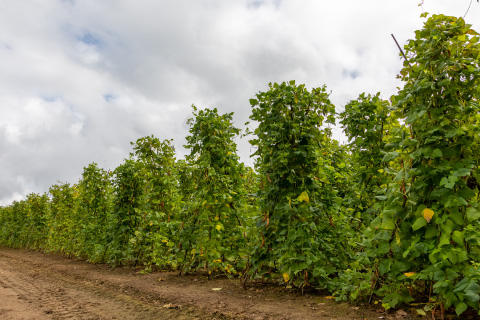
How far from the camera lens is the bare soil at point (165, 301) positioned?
11.0 ft

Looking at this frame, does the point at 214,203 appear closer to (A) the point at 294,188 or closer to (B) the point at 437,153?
(A) the point at 294,188

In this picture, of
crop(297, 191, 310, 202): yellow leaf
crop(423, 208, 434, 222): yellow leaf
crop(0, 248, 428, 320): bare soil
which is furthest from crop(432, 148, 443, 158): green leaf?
crop(297, 191, 310, 202): yellow leaf

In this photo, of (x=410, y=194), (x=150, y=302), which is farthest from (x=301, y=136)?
(x=150, y=302)

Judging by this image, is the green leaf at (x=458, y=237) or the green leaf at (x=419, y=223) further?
the green leaf at (x=419, y=223)

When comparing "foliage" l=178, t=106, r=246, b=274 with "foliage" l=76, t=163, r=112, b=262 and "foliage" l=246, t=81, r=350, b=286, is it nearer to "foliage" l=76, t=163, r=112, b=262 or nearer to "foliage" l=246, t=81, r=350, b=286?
"foliage" l=246, t=81, r=350, b=286

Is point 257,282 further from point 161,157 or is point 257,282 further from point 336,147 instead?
point 161,157

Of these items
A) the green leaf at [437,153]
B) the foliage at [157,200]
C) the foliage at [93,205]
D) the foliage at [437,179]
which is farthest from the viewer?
the foliage at [93,205]

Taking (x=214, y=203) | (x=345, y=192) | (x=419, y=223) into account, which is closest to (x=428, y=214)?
(x=419, y=223)

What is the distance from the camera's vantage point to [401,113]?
316 cm

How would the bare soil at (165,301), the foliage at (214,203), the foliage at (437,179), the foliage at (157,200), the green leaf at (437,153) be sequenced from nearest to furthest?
the foliage at (437,179), the green leaf at (437,153), the bare soil at (165,301), the foliage at (214,203), the foliage at (157,200)

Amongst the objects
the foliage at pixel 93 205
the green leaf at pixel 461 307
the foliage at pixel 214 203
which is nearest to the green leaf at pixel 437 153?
the green leaf at pixel 461 307

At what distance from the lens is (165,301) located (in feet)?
14.3

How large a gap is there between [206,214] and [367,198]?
2823 mm

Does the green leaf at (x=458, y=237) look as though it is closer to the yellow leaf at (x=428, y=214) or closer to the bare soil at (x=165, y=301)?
the yellow leaf at (x=428, y=214)
